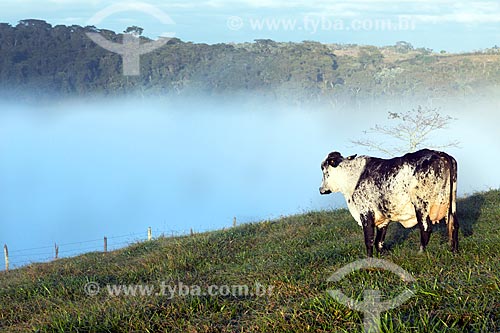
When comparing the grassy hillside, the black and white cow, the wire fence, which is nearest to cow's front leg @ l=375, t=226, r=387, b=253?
Answer: the black and white cow

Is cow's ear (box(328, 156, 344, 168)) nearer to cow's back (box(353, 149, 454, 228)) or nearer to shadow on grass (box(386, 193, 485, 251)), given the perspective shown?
cow's back (box(353, 149, 454, 228))

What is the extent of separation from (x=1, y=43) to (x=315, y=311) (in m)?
98.4

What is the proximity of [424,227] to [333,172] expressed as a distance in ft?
6.19

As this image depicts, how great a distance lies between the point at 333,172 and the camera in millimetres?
Answer: 9523

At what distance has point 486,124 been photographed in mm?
93188

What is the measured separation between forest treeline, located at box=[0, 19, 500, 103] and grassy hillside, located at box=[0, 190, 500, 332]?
7203cm

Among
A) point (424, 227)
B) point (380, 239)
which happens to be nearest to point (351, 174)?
point (380, 239)

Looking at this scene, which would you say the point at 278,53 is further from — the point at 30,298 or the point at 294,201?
the point at 30,298

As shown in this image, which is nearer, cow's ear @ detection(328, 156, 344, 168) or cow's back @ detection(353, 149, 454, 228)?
cow's back @ detection(353, 149, 454, 228)

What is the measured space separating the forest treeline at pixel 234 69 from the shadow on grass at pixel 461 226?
6845cm

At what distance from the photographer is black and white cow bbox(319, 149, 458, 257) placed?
8039mm

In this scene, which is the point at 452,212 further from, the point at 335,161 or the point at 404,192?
the point at 335,161

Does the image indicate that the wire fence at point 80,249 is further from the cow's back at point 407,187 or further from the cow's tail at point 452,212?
the cow's tail at point 452,212

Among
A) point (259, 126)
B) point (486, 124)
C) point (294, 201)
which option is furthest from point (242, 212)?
point (259, 126)
